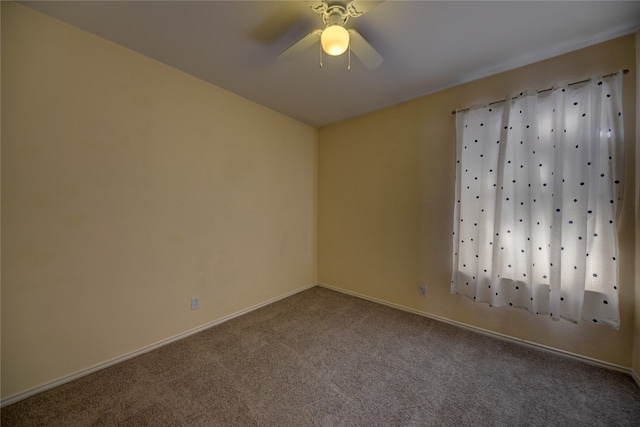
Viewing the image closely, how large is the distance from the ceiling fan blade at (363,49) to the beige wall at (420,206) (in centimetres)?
118

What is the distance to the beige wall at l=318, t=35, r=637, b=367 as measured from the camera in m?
1.62

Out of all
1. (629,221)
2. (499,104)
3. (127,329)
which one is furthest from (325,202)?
(629,221)

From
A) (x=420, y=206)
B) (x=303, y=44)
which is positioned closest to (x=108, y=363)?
(x=303, y=44)

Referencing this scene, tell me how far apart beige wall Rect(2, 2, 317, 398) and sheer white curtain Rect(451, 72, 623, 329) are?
2.25 meters

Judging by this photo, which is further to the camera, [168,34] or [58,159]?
[168,34]

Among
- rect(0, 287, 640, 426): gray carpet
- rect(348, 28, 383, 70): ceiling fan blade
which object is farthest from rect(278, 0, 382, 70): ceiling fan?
rect(0, 287, 640, 426): gray carpet

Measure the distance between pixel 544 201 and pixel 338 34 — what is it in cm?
191

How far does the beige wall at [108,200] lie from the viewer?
1397 millimetres

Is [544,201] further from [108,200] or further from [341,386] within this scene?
[108,200]

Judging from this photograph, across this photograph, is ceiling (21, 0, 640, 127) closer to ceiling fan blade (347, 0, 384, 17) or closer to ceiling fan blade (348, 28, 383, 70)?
ceiling fan blade (347, 0, 384, 17)

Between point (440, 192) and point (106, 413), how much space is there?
3015mm

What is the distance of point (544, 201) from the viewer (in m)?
1.75

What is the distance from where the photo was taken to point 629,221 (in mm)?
1564

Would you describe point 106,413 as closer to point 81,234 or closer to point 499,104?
point 81,234
